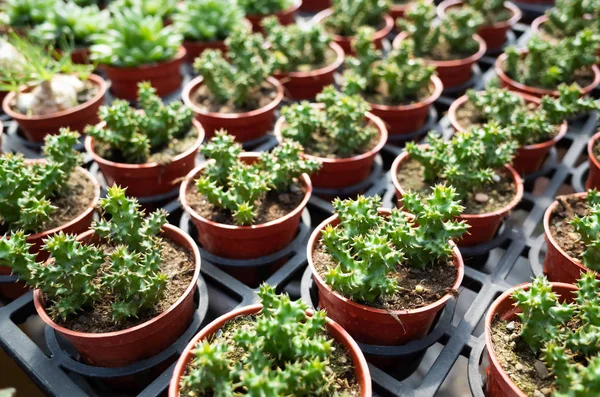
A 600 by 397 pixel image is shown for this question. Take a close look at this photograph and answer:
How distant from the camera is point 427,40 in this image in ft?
13.3

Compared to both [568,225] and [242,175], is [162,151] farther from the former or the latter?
[568,225]

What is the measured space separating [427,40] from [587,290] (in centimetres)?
268

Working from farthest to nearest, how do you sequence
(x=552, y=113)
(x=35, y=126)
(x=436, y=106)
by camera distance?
(x=436, y=106) → (x=35, y=126) → (x=552, y=113)

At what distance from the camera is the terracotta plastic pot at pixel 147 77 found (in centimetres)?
375

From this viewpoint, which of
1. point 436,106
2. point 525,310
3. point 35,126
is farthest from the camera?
point 436,106

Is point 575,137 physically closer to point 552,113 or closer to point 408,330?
point 552,113

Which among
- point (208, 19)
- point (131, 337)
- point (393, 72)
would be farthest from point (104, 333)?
point (208, 19)

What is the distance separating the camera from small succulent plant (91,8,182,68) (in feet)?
12.3

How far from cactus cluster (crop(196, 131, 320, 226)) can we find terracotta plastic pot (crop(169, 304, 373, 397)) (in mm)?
546

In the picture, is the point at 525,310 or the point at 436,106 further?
the point at 436,106

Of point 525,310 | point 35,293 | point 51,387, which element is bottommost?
point 51,387

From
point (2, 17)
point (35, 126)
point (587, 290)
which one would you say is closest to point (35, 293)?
point (35, 126)

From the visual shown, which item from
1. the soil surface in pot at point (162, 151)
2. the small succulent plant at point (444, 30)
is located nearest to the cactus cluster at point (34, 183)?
the soil surface in pot at point (162, 151)

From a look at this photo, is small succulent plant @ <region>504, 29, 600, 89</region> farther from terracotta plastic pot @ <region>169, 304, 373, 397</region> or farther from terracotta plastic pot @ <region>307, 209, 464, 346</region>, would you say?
terracotta plastic pot @ <region>169, 304, 373, 397</region>
